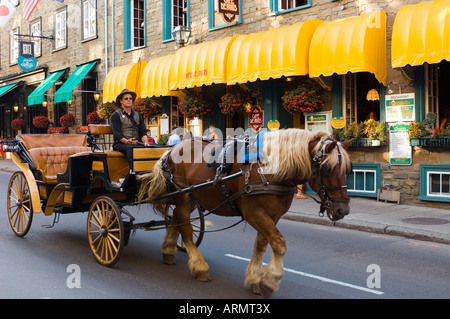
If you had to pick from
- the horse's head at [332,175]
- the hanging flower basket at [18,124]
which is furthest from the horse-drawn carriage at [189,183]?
the hanging flower basket at [18,124]

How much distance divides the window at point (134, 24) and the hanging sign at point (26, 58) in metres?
7.16


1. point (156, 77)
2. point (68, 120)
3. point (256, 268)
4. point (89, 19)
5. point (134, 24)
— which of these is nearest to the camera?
point (256, 268)

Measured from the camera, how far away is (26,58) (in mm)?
23141

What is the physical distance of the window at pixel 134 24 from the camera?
61.8 ft

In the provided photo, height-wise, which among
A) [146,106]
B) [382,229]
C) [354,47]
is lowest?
[382,229]

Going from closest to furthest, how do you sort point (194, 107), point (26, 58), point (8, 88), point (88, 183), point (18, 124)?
1. point (88, 183)
2. point (194, 107)
3. point (26, 58)
4. point (18, 124)
5. point (8, 88)

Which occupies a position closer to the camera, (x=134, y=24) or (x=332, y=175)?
(x=332, y=175)

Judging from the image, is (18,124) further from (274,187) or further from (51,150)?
(274,187)


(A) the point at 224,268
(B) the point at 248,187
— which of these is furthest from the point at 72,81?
(B) the point at 248,187

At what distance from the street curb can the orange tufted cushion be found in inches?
182

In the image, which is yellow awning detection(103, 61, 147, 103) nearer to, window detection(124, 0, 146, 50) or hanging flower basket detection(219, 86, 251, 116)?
window detection(124, 0, 146, 50)

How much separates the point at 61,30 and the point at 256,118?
1404 centimetres

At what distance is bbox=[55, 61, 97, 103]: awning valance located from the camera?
20.1 m

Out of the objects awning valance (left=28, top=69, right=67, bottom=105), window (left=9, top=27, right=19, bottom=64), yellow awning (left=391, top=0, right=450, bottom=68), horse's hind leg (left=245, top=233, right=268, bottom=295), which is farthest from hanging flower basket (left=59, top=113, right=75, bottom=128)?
horse's hind leg (left=245, top=233, right=268, bottom=295)
